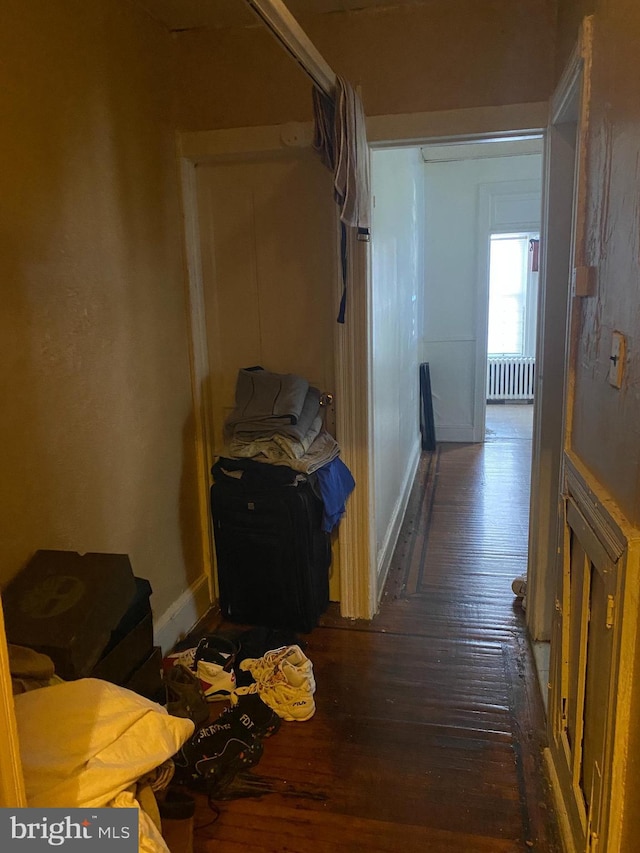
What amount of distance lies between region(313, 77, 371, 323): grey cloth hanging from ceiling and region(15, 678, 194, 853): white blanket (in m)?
1.60

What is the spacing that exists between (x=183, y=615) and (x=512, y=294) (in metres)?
6.72

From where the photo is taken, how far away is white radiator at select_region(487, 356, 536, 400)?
319 inches

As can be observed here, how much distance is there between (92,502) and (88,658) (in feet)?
2.09

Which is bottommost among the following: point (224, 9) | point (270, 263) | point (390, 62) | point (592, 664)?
point (592, 664)

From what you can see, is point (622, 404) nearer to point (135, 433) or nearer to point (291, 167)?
point (135, 433)

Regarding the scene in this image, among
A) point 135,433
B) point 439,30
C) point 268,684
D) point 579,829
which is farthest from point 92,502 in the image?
point 439,30

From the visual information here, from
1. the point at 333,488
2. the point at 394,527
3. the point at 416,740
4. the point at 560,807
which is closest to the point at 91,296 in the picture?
the point at 333,488

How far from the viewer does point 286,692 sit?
7.43 feet

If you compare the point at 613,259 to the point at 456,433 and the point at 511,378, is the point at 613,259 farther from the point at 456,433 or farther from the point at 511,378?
the point at 511,378

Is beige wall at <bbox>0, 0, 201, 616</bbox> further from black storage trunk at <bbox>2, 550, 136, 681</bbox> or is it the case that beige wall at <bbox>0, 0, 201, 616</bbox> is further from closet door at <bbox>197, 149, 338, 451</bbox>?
closet door at <bbox>197, 149, 338, 451</bbox>

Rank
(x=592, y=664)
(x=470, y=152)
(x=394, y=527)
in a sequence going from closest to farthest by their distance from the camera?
(x=592, y=664) < (x=394, y=527) < (x=470, y=152)

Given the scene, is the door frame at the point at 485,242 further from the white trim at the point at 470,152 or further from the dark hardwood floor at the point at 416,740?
the dark hardwood floor at the point at 416,740

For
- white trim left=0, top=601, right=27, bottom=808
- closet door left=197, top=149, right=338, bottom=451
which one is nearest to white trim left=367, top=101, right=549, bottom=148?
closet door left=197, top=149, right=338, bottom=451

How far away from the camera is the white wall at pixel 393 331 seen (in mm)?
3141
